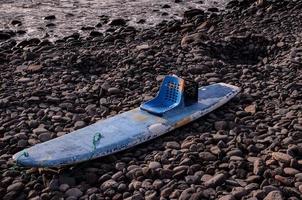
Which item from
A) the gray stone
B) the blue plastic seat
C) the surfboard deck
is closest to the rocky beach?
the gray stone

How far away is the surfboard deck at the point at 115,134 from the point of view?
5.81 meters

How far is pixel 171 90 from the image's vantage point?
7.31m

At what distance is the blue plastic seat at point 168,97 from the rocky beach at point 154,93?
1.48ft

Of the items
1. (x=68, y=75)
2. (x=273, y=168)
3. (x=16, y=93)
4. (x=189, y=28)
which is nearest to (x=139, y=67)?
(x=68, y=75)

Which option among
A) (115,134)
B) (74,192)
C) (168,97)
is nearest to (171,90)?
(168,97)

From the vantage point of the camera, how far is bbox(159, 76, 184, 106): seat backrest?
Answer: 7234mm

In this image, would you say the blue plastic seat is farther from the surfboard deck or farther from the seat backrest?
the surfboard deck

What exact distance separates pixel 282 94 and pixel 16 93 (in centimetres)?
430

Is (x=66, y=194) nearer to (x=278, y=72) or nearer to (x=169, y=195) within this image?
(x=169, y=195)

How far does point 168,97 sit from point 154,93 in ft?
2.88

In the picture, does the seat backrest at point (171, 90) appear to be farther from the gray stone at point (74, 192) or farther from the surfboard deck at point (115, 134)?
the gray stone at point (74, 192)

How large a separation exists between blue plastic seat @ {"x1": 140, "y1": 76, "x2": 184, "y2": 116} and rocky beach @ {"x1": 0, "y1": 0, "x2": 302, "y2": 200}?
452mm

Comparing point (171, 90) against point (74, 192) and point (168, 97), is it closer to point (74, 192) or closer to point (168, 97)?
point (168, 97)

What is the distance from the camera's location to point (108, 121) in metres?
6.86
